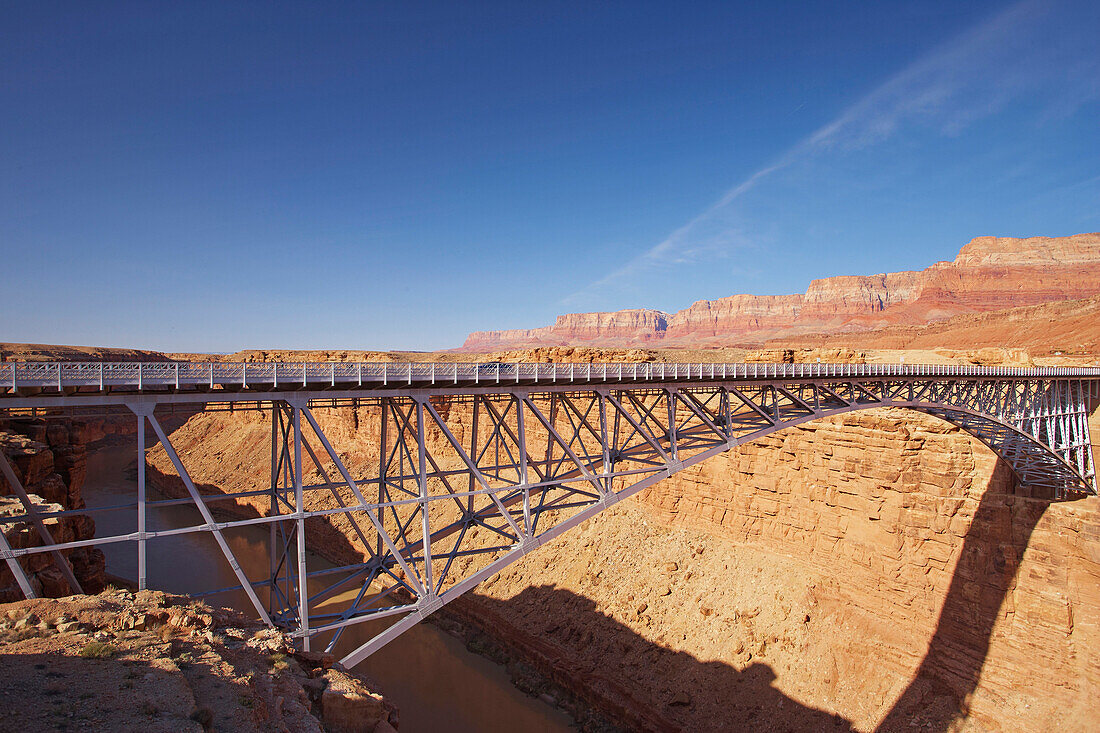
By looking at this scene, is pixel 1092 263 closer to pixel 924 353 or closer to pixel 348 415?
pixel 924 353

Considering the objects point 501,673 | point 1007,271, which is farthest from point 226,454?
point 1007,271

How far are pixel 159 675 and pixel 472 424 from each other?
1278cm

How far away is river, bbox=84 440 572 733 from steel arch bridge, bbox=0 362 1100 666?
347 centimetres

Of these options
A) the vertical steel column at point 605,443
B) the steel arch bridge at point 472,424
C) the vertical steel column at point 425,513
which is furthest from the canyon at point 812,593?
the vertical steel column at point 605,443

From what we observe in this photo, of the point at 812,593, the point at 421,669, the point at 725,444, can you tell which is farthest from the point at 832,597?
→ the point at 421,669

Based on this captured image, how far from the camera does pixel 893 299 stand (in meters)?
138

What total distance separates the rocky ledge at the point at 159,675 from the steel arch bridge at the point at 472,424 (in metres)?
0.88

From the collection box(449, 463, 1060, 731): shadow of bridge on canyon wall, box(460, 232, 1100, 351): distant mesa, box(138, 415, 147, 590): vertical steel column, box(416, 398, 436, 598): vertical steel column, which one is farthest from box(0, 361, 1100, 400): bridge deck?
box(460, 232, 1100, 351): distant mesa

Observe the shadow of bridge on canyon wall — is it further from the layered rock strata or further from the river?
the layered rock strata

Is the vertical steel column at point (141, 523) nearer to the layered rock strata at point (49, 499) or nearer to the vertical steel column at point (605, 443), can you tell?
the layered rock strata at point (49, 499)

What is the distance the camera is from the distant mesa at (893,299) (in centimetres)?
10162

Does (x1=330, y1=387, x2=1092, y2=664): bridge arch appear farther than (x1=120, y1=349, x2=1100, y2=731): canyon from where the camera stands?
No

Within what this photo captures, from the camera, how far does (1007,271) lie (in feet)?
350

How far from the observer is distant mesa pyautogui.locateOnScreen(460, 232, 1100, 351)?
102 metres
